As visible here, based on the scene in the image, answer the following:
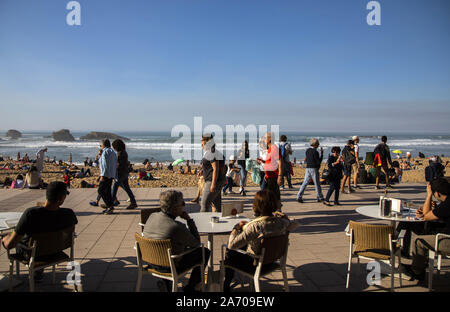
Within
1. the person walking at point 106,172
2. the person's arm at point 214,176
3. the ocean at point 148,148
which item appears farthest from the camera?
the ocean at point 148,148

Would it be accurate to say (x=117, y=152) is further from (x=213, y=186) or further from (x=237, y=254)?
(x=237, y=254)

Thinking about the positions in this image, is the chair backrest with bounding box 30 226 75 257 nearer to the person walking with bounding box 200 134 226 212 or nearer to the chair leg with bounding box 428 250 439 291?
the person walking with bounding box 200 134 226 212

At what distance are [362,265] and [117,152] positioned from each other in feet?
16.1

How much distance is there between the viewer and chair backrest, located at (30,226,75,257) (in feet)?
9.07

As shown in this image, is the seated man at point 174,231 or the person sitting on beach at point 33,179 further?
Answer: the person sitting on beach at point 33,179

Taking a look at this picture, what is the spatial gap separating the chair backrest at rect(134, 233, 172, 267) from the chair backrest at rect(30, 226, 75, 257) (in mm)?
817

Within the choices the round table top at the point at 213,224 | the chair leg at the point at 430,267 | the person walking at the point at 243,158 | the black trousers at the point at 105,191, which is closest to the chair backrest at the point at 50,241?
the round table top at the point at 213,224

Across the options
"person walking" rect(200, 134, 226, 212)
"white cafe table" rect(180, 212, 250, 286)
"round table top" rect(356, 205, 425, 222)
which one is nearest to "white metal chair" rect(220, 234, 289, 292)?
"white cafe table" rect(180, 212, 250, 286)

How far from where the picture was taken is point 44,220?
280 centimetres

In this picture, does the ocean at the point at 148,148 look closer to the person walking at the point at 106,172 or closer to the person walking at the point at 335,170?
the person walking at the point at 335,170

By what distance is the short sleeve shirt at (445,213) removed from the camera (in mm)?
3123

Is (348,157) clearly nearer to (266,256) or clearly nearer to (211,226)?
(211,226)

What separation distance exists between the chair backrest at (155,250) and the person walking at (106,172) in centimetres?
383

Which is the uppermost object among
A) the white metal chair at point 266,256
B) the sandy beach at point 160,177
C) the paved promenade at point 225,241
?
the white metal chair at point 266,256
